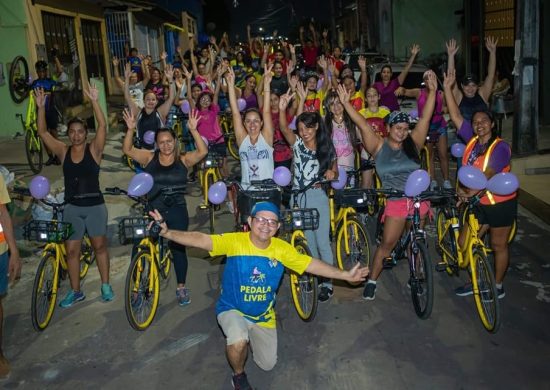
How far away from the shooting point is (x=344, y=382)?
177 inches

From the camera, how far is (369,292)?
5973mm

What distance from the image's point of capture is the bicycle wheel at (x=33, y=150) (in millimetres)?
10977

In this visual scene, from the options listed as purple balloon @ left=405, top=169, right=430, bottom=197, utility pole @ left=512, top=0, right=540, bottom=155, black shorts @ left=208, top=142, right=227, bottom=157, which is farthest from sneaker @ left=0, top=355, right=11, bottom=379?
utility pole @ left=512, top=0, right=540, bottom=155

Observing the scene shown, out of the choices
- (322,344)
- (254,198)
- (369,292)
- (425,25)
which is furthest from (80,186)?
(425,25)

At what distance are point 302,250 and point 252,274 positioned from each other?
1336 mm

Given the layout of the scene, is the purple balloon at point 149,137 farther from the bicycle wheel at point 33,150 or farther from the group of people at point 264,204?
the bicycle wheel at point 33,150

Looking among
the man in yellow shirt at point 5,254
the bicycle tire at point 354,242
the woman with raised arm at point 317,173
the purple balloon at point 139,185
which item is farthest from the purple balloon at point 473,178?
the man in yellow shirt at point 5,254

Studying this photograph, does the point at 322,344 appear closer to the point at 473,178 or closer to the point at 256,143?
the point at 473,178

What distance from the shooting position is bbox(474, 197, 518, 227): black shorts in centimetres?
550

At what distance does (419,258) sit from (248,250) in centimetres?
197

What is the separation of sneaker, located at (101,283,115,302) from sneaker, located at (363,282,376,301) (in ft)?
8.93

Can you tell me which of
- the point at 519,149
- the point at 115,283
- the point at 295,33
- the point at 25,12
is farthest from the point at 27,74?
the point at 295,33

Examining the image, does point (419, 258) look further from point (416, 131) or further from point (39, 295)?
point (39, 295)

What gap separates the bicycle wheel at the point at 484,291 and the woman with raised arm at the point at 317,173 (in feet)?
4.89
